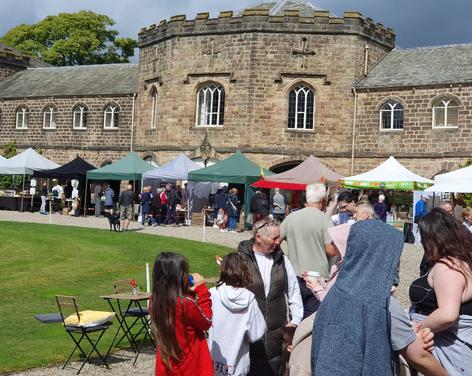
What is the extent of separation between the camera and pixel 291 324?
18.8ft

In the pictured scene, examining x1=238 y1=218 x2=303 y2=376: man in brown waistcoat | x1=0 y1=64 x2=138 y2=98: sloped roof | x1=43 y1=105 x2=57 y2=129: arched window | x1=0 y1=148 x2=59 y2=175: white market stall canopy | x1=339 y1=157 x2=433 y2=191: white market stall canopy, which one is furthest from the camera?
x1=43 y1=105 x2=57 y2=129: arched window

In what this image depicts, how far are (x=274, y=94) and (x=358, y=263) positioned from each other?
28.1 m

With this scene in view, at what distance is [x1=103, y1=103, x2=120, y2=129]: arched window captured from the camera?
121ft

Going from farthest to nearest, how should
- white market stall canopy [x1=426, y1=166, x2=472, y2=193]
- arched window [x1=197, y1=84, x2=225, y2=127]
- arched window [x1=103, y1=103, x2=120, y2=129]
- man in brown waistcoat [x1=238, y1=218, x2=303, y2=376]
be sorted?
arched window [x1=103, y1=103, x2=120, y2=129] → arched window [x1=197, y1=84, x2=225, y2=127] → white market stall canopy [x1=426, y1=166, x2=472, y2=193] → man in brown waistcoat [x1=238, y1=218, x2=303, y2=376]

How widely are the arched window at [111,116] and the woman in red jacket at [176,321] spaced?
32.9 m

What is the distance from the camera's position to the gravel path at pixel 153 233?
7.81 metres

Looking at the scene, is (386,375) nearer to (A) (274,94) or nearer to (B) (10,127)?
(A) (274,94)

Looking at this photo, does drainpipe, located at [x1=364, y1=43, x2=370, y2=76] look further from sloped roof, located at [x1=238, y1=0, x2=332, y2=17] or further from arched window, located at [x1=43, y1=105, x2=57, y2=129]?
arched window, located at [x1=43, y1=105, x2=57, y2=129]

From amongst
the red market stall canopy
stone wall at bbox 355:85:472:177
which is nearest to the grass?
the red market stall canopy

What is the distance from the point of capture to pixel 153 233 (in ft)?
77.9

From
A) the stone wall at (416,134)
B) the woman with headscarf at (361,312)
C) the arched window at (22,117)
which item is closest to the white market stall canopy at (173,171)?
the stone wall at (416,134)

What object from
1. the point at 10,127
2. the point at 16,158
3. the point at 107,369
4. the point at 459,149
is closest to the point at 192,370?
the point at 107,369

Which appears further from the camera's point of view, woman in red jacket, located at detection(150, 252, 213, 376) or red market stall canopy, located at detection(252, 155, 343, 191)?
red market stall canopy, located at detection(252, 155, 343, 191)

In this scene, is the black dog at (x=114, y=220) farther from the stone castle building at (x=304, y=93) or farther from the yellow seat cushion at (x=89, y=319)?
the yellow seat cushion at (x=89, y=319)
